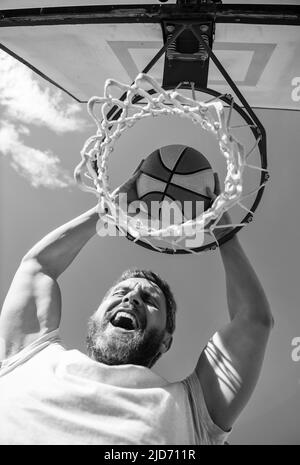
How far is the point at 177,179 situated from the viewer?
3.15m

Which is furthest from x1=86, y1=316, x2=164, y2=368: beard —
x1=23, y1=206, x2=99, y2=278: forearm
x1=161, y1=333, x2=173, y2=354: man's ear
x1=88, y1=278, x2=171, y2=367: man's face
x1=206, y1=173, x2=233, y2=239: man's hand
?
x1=206, y1=173, x2=233, y2=239: man's hand

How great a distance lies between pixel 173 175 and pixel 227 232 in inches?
21.1

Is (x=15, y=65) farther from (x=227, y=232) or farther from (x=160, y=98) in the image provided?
(x=227, y=232)

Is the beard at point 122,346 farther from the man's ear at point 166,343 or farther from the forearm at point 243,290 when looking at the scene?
the forearm at point 243,290

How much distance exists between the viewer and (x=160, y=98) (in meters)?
2.73

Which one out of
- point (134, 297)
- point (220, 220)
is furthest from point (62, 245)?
point (220, 220)

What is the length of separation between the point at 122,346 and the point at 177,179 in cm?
113

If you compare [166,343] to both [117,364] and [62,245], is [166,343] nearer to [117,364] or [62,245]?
[117,364]

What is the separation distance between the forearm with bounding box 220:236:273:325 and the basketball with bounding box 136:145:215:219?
1.17ft

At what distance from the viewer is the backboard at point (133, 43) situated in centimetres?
279

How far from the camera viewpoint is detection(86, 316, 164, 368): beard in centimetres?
264

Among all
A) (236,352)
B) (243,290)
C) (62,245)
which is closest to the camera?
(236,352)
